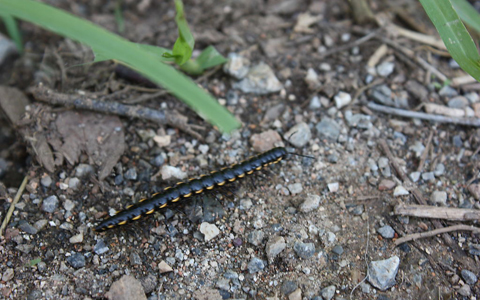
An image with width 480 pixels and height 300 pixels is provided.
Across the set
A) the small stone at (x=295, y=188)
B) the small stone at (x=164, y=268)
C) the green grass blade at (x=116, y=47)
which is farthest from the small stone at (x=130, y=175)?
the green grass blade at (x=116, y=47)

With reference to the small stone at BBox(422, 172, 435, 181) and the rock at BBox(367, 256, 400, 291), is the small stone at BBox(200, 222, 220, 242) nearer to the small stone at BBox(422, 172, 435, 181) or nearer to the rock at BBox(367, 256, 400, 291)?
the rock at BBox(367, 256, 400, 291)

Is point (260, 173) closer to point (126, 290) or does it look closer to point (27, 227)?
point (126, 290)

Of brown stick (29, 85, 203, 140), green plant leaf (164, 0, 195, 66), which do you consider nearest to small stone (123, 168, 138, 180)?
brown stick (29, 85, 203, 140)

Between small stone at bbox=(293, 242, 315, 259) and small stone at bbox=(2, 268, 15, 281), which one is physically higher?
small stone at bbox=(293, 242, 315, 259)

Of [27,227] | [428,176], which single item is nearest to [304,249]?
[428,176]

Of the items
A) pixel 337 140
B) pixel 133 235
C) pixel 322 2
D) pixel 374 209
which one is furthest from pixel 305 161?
pixel 322 2

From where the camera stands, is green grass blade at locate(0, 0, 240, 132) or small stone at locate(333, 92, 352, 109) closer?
green grass blade at locate(0, 0, 240, 132)

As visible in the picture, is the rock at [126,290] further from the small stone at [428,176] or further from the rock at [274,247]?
the small stone at [428,176]
